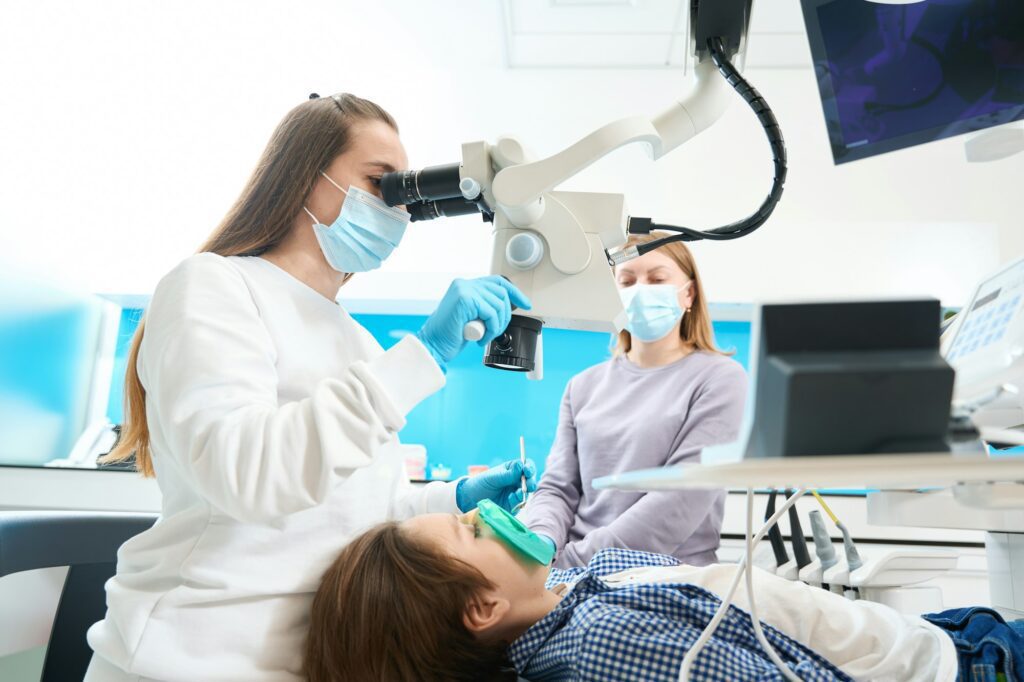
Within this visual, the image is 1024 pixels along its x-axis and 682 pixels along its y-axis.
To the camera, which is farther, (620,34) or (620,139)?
(620,34)

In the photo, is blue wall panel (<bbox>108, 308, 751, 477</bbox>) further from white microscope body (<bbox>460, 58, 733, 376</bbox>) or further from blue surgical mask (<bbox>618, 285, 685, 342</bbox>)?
white microscope body (<bbox>460, 58, 733, 376</bbox>)

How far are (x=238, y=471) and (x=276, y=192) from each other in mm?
607

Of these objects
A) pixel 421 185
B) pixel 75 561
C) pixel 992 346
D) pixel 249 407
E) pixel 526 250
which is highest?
pixel 421 185

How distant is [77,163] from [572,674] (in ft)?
11.2

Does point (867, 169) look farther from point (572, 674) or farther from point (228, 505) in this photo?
point (228, 505)

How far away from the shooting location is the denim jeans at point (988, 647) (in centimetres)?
107

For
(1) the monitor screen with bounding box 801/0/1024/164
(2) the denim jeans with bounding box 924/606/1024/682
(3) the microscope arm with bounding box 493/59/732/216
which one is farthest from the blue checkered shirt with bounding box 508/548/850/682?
(1) the monitor screen with bounding box 801/0/1024/164

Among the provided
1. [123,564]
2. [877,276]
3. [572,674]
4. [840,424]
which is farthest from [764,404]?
[877,276]

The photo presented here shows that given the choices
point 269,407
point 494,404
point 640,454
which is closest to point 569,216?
point 269,407

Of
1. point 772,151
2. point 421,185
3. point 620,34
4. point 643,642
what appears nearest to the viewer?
point 643,642

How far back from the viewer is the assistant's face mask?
214 cm

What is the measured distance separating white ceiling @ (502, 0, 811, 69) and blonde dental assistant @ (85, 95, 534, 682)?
6.72 feet

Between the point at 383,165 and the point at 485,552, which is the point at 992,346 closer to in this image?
the point at 485,552

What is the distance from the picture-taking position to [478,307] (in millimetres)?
1132
